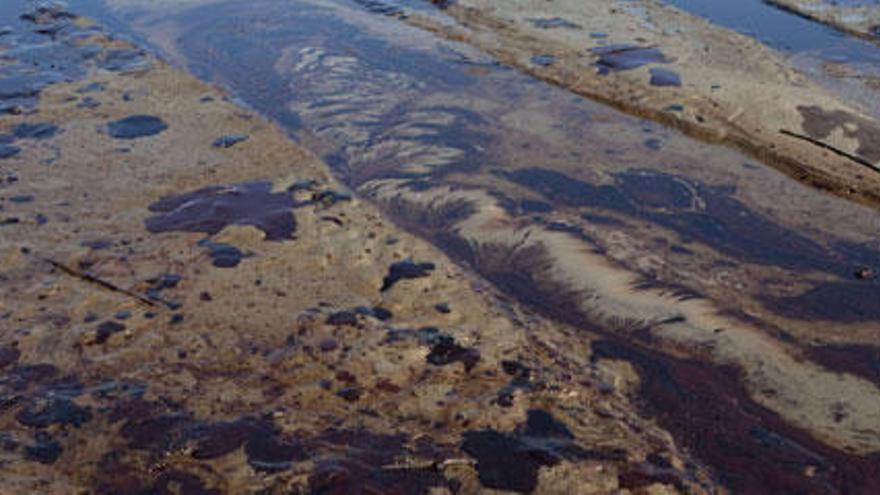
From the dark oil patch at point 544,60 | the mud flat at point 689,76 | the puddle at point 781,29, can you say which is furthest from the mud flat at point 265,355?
the puddle at point 781,29

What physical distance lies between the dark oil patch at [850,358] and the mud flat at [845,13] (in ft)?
15.3

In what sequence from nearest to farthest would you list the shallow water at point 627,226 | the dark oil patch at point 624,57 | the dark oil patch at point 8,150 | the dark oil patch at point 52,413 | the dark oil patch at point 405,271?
the dark oil patch at point 52,413 < the shallow water at point 627,226 < the dark oil patch at point 405,271 < the dark oil patch at point 8,150 < the dark oil patch at point 624,57

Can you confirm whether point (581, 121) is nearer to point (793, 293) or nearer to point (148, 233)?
point (793, 293)

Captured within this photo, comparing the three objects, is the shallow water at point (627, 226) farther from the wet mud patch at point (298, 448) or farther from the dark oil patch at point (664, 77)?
the dark oil patch at point (664, 77)

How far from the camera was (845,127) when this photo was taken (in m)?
4.45

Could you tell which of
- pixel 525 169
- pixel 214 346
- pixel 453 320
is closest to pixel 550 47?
pixel 525 169

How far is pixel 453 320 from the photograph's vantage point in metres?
2.74

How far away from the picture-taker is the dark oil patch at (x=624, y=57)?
5.47 metres

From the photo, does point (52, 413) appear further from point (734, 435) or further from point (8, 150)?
point (8, 150)

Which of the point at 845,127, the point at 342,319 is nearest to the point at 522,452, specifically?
the point at 342,319

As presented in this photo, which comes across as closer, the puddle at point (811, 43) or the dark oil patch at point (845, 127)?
the dark oil patch at point (845, 127)

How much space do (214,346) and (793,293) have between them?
2.45m

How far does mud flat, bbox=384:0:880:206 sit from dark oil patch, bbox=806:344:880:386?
1.44m

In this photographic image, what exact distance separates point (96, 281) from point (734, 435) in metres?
2.46
